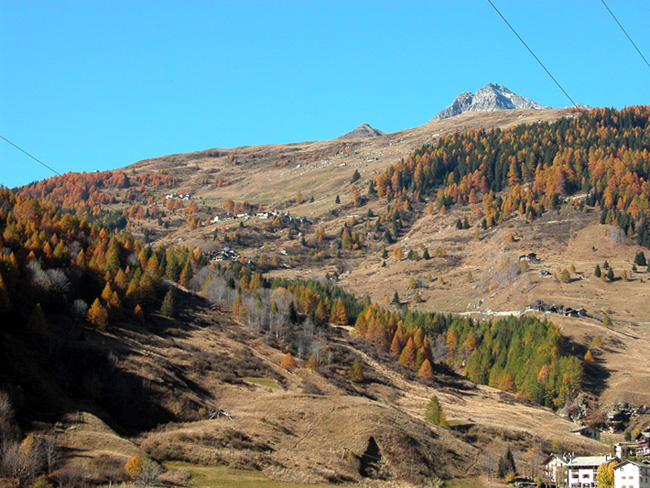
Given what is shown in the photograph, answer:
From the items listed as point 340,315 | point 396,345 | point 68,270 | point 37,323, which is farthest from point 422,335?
point 37,323

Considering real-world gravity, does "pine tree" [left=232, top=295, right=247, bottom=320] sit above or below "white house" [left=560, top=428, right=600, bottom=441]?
above

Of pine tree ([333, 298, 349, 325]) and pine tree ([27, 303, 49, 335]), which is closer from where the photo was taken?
pine tree ([27, 303, 49, 335])

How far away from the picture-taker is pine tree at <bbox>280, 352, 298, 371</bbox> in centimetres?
10194

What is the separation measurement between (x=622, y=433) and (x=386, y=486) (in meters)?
64.2

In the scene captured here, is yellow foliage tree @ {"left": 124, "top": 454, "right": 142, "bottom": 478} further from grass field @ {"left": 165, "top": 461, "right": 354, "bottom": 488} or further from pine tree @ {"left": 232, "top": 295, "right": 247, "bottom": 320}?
pine tree @ {"left": 232, "top": 295, "right": 247, "bottom": 320}

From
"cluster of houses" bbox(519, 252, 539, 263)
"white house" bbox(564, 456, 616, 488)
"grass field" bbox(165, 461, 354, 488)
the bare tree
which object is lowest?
"white house" bbox(564, 456, 616, 488)

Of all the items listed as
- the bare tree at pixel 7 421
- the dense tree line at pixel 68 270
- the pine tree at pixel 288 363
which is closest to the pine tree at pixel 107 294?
the dense tree line at pixel 68 270

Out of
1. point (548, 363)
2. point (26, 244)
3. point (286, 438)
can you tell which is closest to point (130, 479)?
point (286, 438)

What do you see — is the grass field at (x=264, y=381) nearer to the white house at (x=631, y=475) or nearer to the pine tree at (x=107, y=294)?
the pine tree at (x=107, y=294)

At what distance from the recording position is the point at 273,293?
458 ft

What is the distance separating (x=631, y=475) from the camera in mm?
67562

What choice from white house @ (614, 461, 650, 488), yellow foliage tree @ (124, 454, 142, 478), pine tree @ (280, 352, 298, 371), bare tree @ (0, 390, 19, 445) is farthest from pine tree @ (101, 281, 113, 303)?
white house @ (614, 461, 650, 488)

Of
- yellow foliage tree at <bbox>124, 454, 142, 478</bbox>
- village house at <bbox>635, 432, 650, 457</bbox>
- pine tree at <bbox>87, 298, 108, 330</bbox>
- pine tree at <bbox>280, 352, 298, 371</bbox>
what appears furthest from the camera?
pine tree at <bbox>280, 352, 298, 371</bbox>

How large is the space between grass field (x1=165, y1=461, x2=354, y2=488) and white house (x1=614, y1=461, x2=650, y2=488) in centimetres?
3421
